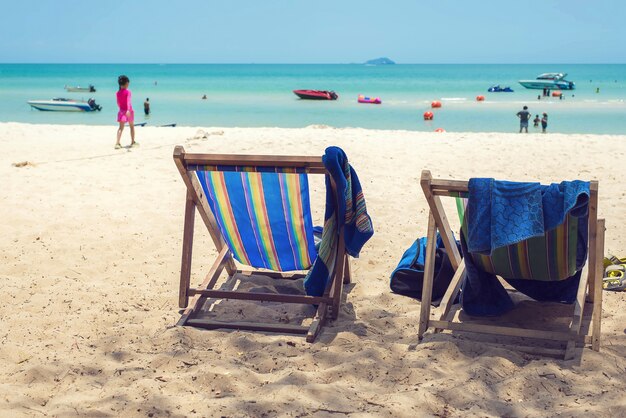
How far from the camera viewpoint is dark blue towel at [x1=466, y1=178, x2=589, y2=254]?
3.13m

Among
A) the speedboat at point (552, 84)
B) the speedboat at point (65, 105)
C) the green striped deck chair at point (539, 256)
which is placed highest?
the green striped deck chair at point (539, 256)

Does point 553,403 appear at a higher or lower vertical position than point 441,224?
lower

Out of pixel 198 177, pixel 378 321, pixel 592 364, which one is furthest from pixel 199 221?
pixel 592 364

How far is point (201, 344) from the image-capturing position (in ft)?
11.3

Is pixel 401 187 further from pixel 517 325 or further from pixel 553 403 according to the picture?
pixel 553 403

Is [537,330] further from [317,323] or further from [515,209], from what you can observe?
[317,323]

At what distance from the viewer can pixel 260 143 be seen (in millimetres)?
9930

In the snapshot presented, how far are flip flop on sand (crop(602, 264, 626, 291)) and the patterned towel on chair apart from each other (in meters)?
1.51

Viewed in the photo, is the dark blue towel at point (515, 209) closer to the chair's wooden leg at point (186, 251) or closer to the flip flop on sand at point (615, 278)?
the flip flop on sand at point (615, 278)

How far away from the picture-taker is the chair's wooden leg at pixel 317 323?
11.4 feet

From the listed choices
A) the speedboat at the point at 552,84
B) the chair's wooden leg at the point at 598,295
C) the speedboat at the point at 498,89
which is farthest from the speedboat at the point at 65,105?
the speedboat at the point at 552,84

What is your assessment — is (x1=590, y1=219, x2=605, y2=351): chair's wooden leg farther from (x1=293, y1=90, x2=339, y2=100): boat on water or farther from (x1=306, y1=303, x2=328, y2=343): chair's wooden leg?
(x1=293, y1=90, x2=339, y2=100): boat on water

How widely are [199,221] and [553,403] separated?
11.5 feet

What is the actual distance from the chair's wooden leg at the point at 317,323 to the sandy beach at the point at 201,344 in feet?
0.20
